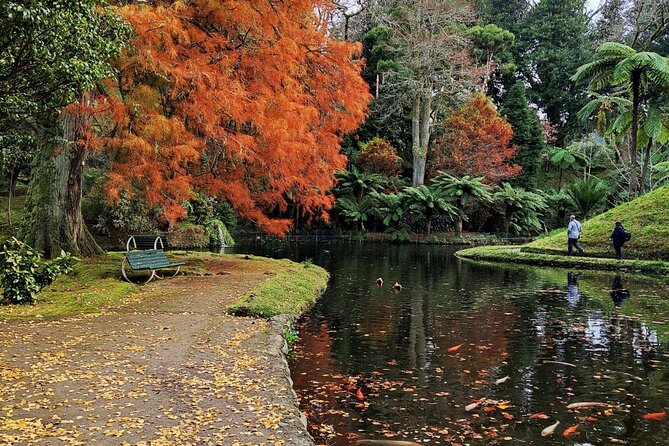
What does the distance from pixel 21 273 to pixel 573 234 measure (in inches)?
714

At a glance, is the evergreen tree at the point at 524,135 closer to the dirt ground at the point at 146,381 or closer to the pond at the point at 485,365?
the pond at the point at 485,365

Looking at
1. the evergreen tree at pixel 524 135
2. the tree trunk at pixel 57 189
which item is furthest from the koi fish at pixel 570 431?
the evergreen tree at pixel 524 135

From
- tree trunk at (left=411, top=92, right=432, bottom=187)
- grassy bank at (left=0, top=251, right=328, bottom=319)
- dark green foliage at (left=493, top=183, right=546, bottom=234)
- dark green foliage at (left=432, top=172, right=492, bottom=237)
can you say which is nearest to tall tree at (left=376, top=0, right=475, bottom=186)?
tree trunk at (left=411, top=92, right=432, bottom=187)

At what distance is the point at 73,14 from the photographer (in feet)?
23.0

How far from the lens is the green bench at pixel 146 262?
11345 millimetres

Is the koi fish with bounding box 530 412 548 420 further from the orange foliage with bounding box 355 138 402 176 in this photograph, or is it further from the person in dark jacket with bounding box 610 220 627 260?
the orange foliage with bounding box 355 138 402 176

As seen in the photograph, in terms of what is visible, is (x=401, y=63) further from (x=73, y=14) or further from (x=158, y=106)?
(x=73, y=14)

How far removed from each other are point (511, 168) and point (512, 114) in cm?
521

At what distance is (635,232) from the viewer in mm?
21266

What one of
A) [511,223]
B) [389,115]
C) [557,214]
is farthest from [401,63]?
[557,214]

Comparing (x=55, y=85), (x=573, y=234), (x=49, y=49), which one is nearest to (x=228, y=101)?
(x=55, y=85)

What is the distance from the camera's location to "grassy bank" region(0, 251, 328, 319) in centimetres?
898

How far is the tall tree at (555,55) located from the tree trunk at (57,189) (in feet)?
137

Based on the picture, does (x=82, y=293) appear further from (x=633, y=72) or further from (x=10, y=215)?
(x=633, y=72)
